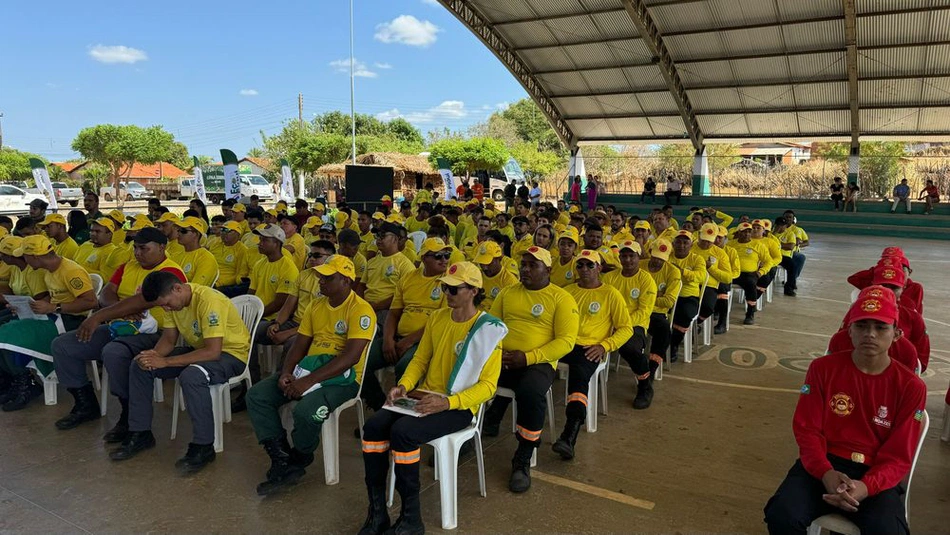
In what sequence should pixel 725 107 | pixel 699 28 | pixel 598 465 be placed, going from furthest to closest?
pixel 725 107, pixel 699 28, pixel 598 465

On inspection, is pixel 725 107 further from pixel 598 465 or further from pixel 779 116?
pixel 598 465

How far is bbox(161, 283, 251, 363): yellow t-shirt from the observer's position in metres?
3.90

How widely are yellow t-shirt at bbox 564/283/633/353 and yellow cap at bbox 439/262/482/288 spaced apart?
1274mm

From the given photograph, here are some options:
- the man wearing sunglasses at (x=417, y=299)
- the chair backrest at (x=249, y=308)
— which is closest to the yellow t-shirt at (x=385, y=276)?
the man wearing sunglasses at (x=417, y=299)

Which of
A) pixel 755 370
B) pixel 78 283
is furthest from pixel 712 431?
pixel 78 283

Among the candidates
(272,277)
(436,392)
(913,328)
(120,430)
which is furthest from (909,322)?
(120,430)

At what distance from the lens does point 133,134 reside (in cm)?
4112

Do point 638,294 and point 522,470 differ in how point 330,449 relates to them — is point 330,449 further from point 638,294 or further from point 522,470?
point 638,294

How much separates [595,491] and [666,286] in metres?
2.55

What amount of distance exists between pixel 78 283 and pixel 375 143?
1547 inches

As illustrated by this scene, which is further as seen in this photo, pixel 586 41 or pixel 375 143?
pixel 375 143

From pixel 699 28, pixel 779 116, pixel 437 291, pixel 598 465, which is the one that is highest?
pixel 699 28

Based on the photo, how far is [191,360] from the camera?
3854mm

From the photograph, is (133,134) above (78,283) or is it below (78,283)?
above
